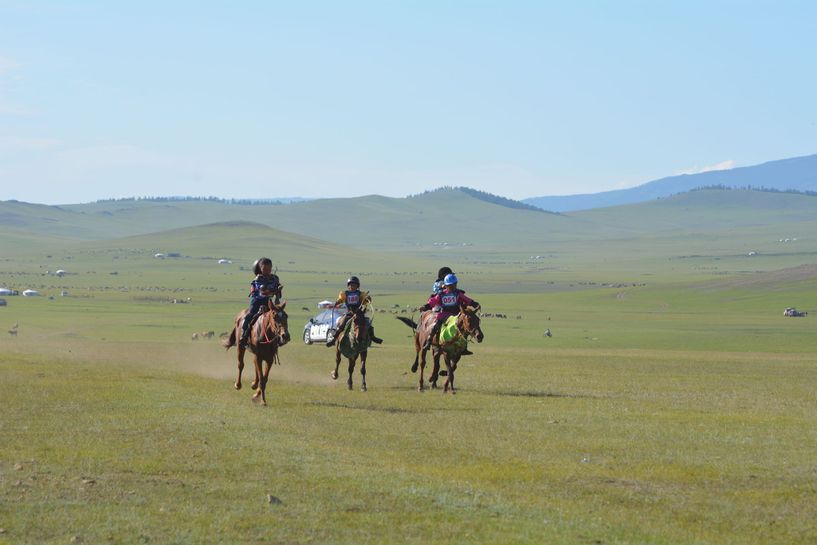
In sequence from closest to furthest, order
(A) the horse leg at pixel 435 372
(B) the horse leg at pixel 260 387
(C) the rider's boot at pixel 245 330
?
(B) the horse leg at pixel 260 387 < (C) the rider's boot at pixel 245 330 < (A) the horse leg at pixel 435 372

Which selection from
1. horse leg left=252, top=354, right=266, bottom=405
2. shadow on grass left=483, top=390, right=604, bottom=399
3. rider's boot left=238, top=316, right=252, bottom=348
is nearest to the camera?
horse leg left=252, top=354, right=266, bottom=405

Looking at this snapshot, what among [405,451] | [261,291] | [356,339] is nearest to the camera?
[405,451]

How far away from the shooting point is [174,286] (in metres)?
144

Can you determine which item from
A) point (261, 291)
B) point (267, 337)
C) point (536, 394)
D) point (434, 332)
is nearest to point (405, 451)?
point (267, 337)

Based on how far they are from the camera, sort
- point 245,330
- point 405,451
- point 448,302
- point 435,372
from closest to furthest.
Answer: point 405,451 → point 245,330 → point 448,302 → point 435,372

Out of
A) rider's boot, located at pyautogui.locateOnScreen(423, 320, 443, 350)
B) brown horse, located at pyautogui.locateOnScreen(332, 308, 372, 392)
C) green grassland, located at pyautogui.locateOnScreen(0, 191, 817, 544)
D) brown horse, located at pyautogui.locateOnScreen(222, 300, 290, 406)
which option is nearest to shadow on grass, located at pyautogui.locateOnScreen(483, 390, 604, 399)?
green grassland, located at pyautogui.locateOnScreen(0, 191, 817, 544)

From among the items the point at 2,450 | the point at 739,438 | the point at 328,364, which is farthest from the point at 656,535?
the point at 328,364

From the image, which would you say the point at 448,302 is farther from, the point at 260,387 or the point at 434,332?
the point at 260,387

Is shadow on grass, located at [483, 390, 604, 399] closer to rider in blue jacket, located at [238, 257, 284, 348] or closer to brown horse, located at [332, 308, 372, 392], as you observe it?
brown horse, located at [332, 308, 372, 392]

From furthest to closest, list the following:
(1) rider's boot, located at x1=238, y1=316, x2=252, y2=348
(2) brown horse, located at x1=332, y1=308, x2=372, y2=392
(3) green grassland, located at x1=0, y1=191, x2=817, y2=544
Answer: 1. (2) brown horse, located at x1=332, y1=308, x2=372, y2=392
2. (1) rider's boot, located at x1=238, y1=316, x2=252, y2=348
3. (3) green grassland, located at x1=0, y1=191, x2=817, y2=544

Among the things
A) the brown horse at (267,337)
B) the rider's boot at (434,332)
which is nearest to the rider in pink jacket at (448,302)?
the rider's boot at (434,332)

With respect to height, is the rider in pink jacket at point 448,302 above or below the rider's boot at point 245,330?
above

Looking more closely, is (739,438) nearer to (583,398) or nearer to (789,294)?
(583,398)

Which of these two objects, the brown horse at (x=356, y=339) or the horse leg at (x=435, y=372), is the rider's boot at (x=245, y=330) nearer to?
the brown horse at (x=356, y=339)
